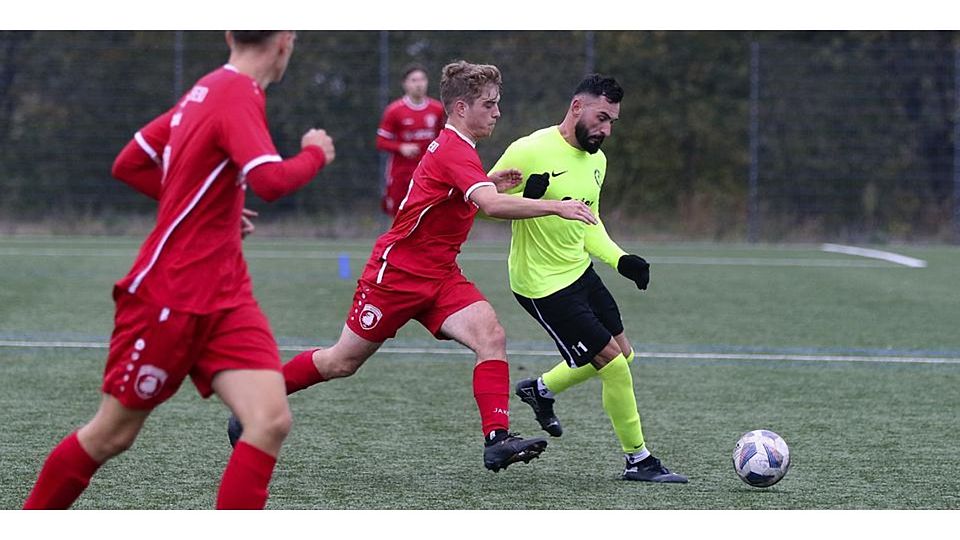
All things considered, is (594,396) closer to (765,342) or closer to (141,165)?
(765,342)

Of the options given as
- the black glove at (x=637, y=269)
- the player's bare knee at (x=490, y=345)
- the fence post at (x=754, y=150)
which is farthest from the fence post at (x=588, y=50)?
the player's bare knee at (x=490, y=345)

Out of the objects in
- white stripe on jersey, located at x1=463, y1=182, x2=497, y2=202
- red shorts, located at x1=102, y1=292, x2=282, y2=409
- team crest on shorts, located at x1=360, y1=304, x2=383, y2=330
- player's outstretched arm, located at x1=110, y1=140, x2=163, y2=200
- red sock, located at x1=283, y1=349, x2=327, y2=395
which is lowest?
red sock, located at x1=283, y1=349, x2=327, y2=395

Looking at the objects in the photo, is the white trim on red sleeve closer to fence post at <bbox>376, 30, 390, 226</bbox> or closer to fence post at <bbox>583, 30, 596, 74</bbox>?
fence post at <bbox>376, 30, 390, 226</bbox>

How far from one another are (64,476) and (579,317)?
8.52 feet

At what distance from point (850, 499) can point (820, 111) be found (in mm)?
18897

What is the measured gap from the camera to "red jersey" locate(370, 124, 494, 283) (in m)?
6.03

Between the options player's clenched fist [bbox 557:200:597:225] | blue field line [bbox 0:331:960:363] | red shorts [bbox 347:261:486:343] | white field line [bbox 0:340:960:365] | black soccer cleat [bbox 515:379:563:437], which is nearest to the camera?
player's clenched fist [bbox 557:200:597:225]

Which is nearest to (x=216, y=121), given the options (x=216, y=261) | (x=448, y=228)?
(x=216, y=261)

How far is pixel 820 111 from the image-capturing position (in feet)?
77.5

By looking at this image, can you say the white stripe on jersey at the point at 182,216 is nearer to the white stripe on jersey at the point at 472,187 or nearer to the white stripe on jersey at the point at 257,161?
the white stripe on jersey at the point at 257,161

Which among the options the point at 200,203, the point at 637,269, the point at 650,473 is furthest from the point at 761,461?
the point at 200,203

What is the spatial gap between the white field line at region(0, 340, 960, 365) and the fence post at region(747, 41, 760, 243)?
Answer: 13.4 metres

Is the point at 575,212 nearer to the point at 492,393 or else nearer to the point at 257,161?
the point at 492,393

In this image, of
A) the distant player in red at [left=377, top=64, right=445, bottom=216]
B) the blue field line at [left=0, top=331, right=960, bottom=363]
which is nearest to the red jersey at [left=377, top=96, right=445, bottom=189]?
the distant player in red at [left=377, top=64, right=445, bottom=216]
